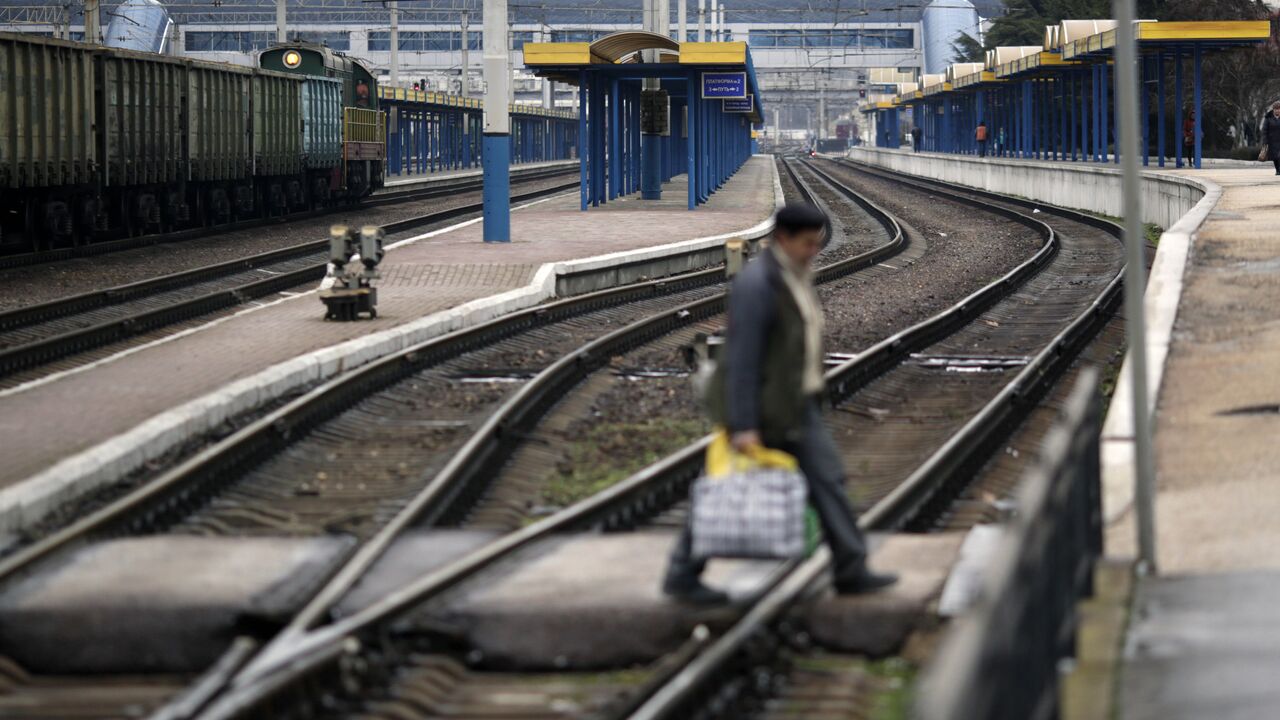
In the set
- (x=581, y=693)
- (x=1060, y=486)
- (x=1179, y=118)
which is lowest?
(x=581, y=693)

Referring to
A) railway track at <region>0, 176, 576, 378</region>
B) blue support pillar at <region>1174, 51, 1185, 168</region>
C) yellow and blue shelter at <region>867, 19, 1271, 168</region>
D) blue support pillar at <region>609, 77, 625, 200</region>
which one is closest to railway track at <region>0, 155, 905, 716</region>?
railway track at <region>0, 176, 576, 378</region>

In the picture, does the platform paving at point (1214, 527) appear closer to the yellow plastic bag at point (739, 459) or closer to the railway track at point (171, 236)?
the yellow plastic bag at point (739, 459)

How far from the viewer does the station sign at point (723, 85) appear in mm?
34438

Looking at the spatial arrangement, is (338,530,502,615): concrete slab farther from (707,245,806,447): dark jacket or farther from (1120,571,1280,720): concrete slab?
(1120,571,1280,720): concrete slab

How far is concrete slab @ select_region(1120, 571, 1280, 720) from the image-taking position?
4.83 meters

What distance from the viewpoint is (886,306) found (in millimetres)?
19406

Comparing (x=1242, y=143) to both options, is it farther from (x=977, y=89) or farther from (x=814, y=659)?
(x=814, y=659)

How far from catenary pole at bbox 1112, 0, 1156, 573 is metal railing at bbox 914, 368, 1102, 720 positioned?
1.31 feet

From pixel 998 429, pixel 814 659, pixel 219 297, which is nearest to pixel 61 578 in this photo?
pixel 814 659

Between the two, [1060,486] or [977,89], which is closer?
[1060,486]

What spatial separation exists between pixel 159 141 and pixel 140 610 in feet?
76.9

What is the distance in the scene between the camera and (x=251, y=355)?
1433 cm

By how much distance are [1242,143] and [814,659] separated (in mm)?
57867

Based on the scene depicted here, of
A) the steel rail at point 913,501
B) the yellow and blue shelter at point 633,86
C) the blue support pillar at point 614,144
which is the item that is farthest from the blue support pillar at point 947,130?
the steel rail at point 913,501
